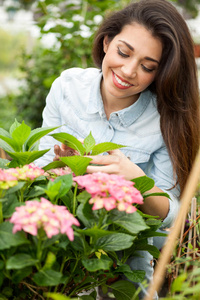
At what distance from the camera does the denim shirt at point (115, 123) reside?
165 centimetres

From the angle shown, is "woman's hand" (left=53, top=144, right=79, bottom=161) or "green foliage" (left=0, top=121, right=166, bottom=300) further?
"woman's hand" (left=53, top=144, right=79, bottom=161)

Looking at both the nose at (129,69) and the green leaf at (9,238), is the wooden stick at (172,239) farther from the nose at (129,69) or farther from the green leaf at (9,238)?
the nose at (129,69)

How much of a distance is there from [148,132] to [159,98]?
16 centimetres

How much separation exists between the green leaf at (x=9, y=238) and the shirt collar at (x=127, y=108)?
1030 mm

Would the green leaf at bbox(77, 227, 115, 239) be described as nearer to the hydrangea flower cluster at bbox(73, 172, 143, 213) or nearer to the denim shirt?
the hydrangea flower cluster at bbox(73, 172, 143, 213)

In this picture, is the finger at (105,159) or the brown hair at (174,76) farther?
the brown hair at (174,76)

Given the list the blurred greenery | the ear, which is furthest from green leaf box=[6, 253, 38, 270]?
the blurred greenery

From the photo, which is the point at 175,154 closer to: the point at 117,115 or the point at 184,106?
the point at 184,106

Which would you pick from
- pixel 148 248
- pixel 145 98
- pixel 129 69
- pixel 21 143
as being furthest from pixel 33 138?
pixel 145 98

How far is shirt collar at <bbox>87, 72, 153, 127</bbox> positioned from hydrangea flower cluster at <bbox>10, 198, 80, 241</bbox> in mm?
1053

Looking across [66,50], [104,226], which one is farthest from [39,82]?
[104,226]

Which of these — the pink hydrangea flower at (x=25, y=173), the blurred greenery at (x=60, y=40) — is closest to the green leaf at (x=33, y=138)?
the pink hydrangea flower at (x=25, y=173)

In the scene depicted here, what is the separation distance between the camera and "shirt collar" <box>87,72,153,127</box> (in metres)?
1.68

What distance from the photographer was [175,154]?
1548 millimetres
